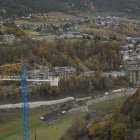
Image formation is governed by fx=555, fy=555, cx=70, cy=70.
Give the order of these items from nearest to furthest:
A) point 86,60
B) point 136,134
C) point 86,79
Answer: point 136,134, point 86,79, point 86,60

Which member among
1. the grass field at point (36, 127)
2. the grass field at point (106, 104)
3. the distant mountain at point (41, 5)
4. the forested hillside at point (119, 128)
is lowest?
the grass field at point (36, 127)

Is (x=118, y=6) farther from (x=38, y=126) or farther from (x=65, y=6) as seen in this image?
(x=38, y=126)

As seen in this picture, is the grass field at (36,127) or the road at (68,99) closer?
the grass field at (36,127)

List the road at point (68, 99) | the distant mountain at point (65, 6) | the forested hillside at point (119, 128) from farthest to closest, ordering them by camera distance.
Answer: the distant mountain at point (65, 6) < the road at point (68, 99) < the forested hillside at point (119, 128)

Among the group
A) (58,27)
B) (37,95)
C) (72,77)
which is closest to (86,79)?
(72,77)

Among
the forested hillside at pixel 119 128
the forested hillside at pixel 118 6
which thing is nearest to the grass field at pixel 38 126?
the forested hillside at pixel 119 128

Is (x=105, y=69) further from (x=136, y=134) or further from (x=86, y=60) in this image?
(x=136, y=134)

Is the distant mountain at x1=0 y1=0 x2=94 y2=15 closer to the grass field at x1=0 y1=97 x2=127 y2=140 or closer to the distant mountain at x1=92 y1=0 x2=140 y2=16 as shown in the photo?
the distant mountain at x1=92 y1=0 x2=140 y2=16

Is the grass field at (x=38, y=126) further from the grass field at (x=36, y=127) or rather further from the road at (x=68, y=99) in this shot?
the road at (x=68, y=99)
